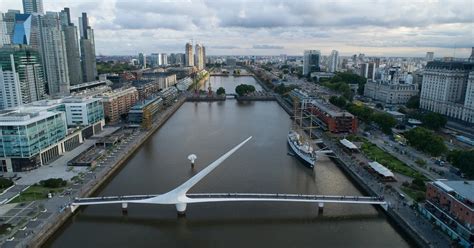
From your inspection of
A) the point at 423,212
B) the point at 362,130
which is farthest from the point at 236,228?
the point at 362,130

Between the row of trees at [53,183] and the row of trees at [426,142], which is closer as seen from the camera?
the row of trees at [53,183]

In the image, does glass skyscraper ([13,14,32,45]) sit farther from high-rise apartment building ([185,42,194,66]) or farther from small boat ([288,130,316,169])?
high-rise apartment building ([185,42,194,66])

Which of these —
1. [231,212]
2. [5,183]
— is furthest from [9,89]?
[231,212]

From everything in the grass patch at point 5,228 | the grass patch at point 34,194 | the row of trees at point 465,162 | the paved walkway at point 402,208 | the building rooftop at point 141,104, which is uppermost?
the building rooftop at point 141,104

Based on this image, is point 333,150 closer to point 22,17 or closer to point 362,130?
point 362,130

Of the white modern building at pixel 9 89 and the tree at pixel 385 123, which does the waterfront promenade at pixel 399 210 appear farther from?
the white modern building at pixel 9 89

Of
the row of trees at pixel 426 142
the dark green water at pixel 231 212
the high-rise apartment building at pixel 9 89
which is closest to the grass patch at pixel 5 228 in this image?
the dark green water at pixel 231 212
